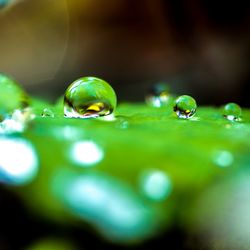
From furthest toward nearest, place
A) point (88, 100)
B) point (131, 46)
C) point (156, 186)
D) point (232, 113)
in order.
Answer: point (131, 46), point (232, 113), point (88, 100), point (156, 186)

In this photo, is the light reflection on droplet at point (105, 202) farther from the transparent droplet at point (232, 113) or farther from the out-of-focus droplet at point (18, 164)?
the transparent droplet at point (232, 113)

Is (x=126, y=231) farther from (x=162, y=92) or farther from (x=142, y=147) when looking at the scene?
(x=162, y=92)

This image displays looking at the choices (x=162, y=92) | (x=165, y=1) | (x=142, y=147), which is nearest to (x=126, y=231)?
(x=142, y=147)

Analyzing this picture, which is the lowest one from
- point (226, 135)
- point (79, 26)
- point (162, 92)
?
point (226, 135)

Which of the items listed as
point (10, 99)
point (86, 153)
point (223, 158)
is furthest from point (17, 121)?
point (223, 158)

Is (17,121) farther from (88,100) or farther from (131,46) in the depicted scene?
(131,46)

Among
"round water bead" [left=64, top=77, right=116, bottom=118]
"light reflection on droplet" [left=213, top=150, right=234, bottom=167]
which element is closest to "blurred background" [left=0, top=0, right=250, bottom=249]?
"round water bead" [left=64, top=77, right=116, bottom=118]

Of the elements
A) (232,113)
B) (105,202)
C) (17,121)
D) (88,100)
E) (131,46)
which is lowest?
(105,202)
